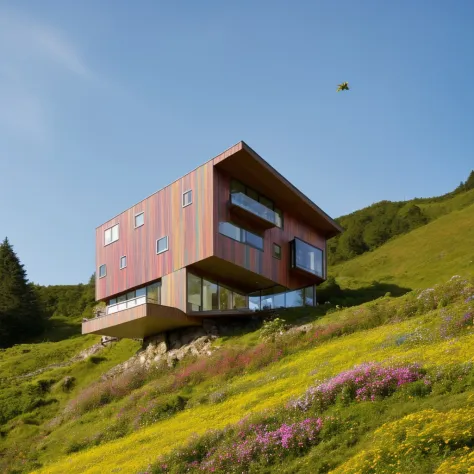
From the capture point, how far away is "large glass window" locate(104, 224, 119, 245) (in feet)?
152

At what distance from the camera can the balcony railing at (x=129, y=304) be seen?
40656 millimetres

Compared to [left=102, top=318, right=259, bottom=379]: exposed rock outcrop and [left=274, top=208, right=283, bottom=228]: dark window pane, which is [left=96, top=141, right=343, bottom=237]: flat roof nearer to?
[left=274, top=208, right=283, bottom=228]: dark window pane

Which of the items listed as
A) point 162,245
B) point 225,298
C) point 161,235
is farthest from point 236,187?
point 225,298

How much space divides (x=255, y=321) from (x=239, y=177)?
874 cm

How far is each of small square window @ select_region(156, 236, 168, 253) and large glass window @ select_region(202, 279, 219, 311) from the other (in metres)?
3.14

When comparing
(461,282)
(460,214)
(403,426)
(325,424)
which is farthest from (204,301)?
(460,214)

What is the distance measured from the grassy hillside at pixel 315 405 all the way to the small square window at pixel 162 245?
7.71 meters

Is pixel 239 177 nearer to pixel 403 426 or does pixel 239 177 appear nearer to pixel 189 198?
pixel 189 198

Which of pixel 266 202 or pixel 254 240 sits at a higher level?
pixel 266 202

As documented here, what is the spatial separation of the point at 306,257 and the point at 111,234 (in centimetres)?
1343

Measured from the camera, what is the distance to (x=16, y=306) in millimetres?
71562

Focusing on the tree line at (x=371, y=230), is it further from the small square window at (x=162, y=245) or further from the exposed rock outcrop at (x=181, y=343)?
the exposed rock outcrop at (x=181, y=343)

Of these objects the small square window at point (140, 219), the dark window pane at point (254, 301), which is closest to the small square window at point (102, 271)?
the small square window at point (140, 219)

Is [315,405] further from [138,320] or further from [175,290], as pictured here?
[175,290]
